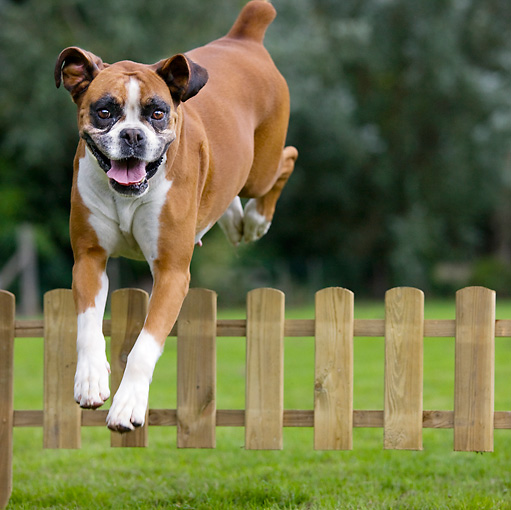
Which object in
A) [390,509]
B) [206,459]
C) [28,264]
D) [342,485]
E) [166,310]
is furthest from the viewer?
[28,264]

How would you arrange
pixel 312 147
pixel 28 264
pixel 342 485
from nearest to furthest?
pixel 342 485, pixel 28 264, pixel 312 147

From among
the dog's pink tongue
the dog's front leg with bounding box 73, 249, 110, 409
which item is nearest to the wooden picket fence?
the dog's front leg with bounding box 73, 249, 110, 409

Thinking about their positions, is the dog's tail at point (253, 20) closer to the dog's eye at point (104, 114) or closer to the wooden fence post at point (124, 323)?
the wooden fence post at point (124, 323)

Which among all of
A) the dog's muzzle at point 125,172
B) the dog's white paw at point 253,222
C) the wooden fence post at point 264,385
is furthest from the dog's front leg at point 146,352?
the dog's white paw at point 253,222

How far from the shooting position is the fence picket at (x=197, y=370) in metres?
4.32

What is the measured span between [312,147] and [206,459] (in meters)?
17.7

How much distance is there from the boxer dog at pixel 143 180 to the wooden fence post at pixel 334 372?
82 centimetres

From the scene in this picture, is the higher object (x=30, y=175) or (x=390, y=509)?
(x=30, y=175)

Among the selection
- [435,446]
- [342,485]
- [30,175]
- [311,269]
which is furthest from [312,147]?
[342,485]

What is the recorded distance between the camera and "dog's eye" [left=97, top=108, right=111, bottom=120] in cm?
314

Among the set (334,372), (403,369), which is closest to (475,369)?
(403,369)

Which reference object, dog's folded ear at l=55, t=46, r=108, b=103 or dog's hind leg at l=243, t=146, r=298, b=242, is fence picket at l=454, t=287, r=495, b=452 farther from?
dog's folded ear at l=55, t=46, r=108, b=103

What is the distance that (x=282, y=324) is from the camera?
4.34 meters

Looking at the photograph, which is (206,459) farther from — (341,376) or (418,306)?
(418,306)
